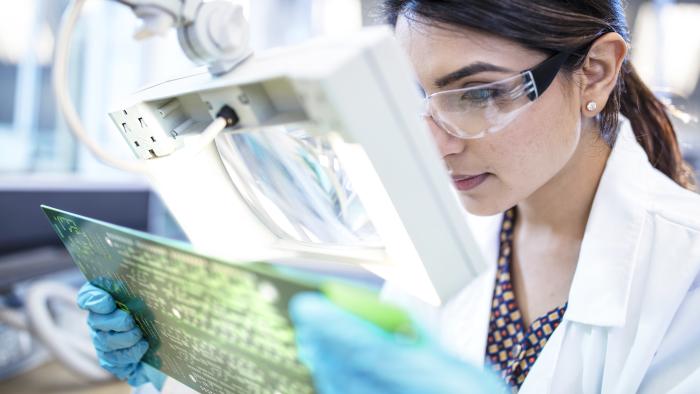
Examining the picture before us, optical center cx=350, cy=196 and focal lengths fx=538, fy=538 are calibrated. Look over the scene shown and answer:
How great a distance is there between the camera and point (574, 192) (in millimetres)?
1196

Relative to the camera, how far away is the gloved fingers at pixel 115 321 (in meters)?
0.88

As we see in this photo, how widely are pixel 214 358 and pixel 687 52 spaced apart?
3.98 m

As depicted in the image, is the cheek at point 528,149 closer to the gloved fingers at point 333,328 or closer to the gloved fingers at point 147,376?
the gloved fingers at point 333,328

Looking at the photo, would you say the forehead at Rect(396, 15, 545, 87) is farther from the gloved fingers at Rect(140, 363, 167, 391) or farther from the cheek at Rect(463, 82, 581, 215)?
→ the gloved fingers at Rect(140, 363, 167, 391)

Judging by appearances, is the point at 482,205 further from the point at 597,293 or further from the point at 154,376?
the point at 154,376

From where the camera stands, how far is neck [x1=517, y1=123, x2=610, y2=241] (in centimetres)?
117

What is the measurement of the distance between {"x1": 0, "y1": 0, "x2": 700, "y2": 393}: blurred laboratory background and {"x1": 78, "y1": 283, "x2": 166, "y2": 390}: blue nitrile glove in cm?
98

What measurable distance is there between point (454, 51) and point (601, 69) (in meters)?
0.33

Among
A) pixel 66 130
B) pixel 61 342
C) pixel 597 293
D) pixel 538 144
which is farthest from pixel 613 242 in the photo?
pixel 66 130

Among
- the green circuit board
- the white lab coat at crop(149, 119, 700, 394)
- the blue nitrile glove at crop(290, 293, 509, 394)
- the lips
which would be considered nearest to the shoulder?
the white lab coat at crop(149, 119, 700, 394)

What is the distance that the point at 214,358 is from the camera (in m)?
0.74

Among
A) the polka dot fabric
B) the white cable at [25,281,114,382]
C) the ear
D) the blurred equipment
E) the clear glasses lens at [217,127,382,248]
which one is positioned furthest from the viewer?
the white cable at [25,281,114,382]

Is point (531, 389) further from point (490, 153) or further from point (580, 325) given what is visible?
point (490, 153)

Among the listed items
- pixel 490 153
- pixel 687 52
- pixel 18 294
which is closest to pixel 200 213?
pixel 490 153
